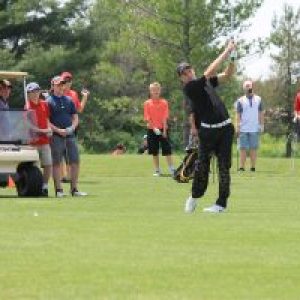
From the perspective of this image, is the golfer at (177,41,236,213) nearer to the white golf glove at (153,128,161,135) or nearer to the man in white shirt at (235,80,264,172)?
the white golf glove at (153,128,161,135)

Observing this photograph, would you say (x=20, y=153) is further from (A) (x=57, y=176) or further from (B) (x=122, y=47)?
(B) (x=122, y=47)

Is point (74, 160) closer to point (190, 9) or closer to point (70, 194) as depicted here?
point (70, 194)

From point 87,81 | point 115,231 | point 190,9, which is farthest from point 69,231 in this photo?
point 87,81

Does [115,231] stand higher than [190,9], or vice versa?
[190,9]

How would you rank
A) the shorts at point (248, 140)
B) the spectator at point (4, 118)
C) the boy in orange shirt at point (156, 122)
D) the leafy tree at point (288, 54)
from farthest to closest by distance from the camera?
1. the leafy tree at point (288, 54)
2. the shorts at point (248, 140)
3. the boy in orange shirt at point (156, 122)
4. the spectator at point (4, 118)

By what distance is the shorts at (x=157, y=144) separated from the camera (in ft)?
85.6

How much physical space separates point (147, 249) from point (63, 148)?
8.69 meters

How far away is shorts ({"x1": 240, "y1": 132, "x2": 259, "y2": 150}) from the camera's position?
27.7 metres

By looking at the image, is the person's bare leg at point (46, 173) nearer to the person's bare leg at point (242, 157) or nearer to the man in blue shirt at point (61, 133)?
the man in blue shirt at point (61, 133)

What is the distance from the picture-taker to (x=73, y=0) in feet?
210

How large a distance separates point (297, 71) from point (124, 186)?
3894 cm

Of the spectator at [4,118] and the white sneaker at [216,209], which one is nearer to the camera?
the white sneaker at [216,209]

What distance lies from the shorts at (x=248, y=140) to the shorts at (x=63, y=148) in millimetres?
8550

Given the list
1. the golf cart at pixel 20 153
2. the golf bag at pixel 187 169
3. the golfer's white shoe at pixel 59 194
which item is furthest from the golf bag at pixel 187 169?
the golfer's white shoe at pixel 59 194
